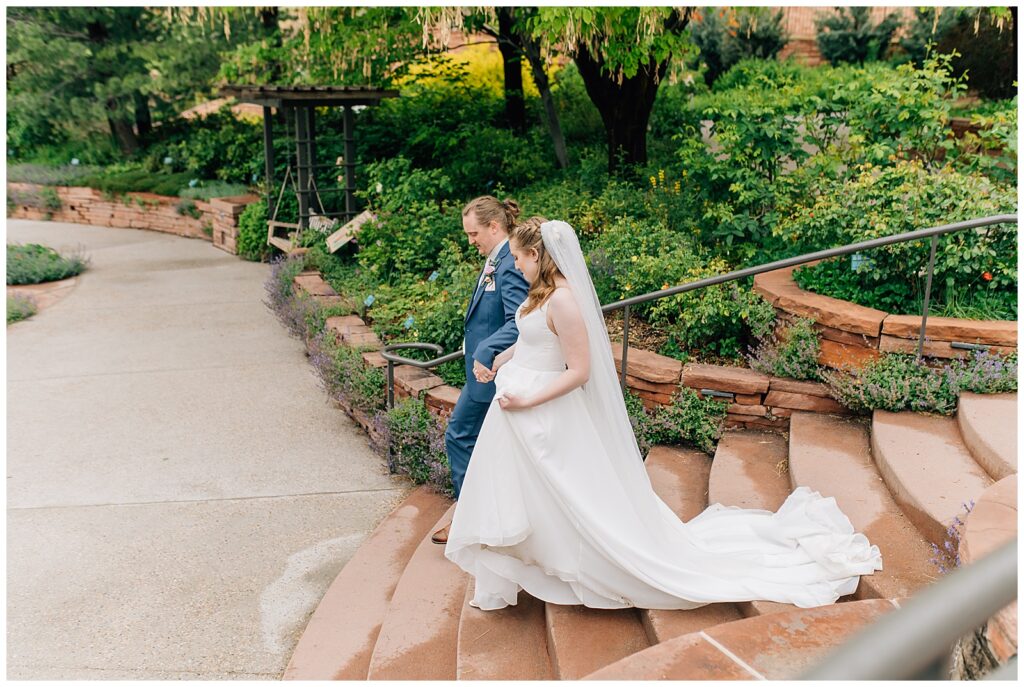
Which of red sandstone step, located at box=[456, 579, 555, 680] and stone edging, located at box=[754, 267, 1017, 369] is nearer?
red sandstone step, located at box=[456, 579, 555, 680]

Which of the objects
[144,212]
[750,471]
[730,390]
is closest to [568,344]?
[750,471]

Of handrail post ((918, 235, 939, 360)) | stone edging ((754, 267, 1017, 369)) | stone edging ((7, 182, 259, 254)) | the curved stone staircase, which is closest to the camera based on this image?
the curved stone staircase

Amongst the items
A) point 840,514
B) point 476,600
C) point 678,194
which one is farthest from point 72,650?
point 678,194

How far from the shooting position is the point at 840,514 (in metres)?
4.15

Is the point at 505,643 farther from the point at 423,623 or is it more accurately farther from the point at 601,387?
the point at 601,387

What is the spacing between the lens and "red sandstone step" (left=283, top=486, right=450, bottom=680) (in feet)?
13.7

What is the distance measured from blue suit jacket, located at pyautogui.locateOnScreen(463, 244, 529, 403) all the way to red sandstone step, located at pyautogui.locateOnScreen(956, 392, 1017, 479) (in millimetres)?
2347

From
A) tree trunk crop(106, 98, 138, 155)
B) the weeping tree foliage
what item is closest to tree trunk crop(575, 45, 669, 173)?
the weeping tree foliage

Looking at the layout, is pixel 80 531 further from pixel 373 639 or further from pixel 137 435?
pixel 373 639

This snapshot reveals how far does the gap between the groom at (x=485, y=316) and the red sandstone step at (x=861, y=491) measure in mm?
1709

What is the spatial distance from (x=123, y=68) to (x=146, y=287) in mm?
7562

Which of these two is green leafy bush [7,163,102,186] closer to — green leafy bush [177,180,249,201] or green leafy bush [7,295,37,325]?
green leafy bush [177,180,249,201]

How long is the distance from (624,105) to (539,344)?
6666 millimetres

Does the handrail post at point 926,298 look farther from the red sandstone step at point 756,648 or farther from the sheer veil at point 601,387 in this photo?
the red sandstone step at point 756,648
